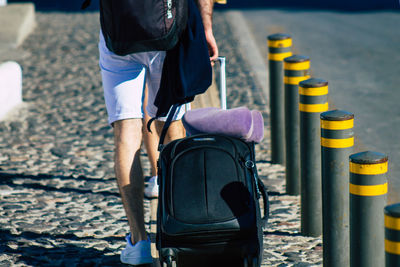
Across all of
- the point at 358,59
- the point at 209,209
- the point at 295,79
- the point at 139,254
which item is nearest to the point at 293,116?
the point at 295,79

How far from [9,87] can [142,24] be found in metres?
4.67

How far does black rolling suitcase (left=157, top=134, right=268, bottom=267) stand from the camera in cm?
305

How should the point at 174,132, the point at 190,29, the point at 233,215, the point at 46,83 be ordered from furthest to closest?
the point at 46,83, the point at 174,132, the point at 190,29, the point at 233,215

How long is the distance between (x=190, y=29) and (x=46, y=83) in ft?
19.8

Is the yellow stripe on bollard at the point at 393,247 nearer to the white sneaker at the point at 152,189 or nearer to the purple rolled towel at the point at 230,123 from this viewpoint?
the purple rolled towel at the point at 230,123

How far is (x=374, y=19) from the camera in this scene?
1547cm

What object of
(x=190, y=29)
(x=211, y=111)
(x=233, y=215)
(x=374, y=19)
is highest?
(x=190, y=29)

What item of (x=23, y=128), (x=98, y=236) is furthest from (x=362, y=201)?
(x=23, y=128)

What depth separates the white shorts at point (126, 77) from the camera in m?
3.50

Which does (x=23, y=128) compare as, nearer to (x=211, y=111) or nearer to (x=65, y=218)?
(x=65, y=218)

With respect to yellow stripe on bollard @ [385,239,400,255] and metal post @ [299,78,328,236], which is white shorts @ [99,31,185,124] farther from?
yellow stripe on bollard @ [385,239,400,255]

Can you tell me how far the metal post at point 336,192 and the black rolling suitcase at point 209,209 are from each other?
487 mm

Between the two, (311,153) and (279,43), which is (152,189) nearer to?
(311,153)

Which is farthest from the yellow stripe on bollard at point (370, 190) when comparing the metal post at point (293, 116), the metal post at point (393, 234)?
the metal post at point (293, 116)
